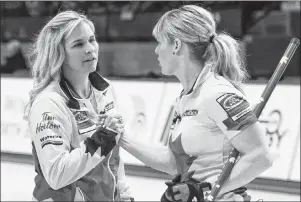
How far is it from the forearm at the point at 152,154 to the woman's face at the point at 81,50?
1.29 ft

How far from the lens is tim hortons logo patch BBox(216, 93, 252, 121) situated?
261cm

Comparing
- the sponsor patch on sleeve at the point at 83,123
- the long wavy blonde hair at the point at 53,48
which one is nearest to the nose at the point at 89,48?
the long wavy blonde hair at the point at 53,48

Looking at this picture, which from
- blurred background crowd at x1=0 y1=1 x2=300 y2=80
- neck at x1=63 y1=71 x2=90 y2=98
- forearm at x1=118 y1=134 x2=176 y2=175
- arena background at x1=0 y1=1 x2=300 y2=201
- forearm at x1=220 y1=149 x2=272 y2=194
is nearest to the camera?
forearm at x1=220 y1=149 x2=272 y2=194

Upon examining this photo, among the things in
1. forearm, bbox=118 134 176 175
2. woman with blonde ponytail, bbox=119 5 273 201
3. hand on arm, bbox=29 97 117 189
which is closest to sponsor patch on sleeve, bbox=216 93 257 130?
woman with blonde ponytail, bbox=119 5 273 201

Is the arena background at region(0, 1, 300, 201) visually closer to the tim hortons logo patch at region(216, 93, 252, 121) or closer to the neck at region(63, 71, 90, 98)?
the neck at region(63, 71, 90, 98)

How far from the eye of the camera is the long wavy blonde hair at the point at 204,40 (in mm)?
2775

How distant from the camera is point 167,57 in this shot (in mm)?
2871

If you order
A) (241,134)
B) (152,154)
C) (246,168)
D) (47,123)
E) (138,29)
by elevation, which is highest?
(241,134)

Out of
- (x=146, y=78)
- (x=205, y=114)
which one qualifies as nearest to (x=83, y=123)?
(x=205, y=114)

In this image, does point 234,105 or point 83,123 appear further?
point 83,123

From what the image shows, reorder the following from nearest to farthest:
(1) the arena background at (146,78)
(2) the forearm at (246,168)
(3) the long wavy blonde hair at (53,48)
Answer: (2) the forearm at (246,168) < (3) the long wavy blonde hair at (53,48) < (1) the arena background at (146,78)

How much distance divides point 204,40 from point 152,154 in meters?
0.59

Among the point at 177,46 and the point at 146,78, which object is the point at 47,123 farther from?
the point at 146,78

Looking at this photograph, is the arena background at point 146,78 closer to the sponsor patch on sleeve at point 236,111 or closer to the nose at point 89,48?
the nose at point 89,48
